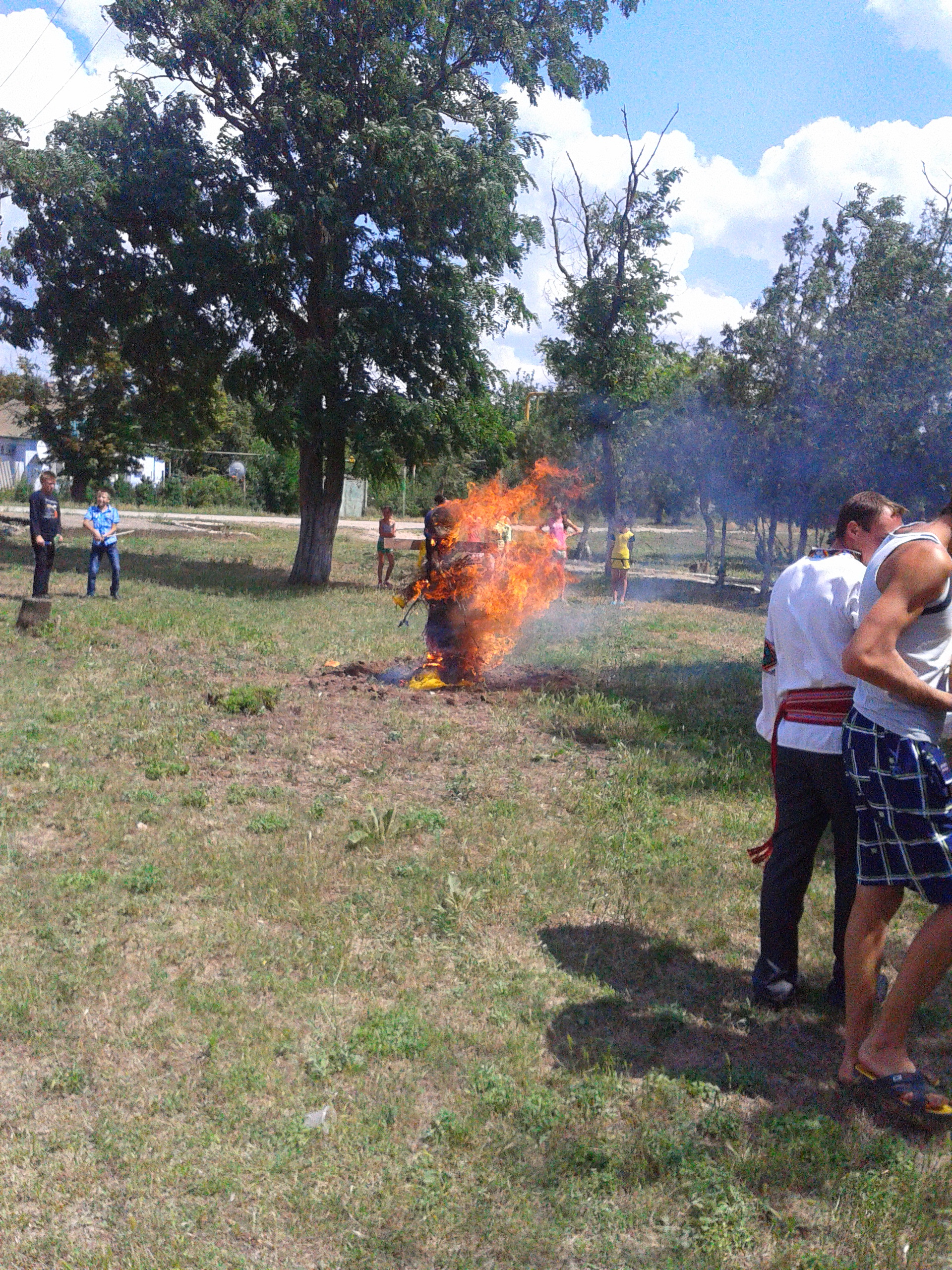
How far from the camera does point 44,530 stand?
47.4 ft

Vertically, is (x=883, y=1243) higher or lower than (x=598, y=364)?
lower

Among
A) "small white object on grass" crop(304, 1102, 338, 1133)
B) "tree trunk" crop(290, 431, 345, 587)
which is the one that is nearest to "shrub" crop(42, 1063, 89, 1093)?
"small white object on grass" crop(304, 1102, 338, 1133)

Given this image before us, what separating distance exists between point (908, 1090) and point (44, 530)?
1358 centimetres

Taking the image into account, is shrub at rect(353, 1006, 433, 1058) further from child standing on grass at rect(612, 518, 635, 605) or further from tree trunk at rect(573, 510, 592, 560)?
tree trunk at rect(573, 510, 592, 560)

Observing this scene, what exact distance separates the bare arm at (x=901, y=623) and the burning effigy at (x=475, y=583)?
23.2 ft

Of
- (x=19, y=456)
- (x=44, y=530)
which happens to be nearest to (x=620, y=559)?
(x=44, y=530)

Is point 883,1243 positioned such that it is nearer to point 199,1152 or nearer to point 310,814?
point 199,1152

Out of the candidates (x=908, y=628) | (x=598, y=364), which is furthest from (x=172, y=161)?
(x=908, y=628)

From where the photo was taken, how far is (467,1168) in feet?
10.9

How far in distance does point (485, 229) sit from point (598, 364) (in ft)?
17.1

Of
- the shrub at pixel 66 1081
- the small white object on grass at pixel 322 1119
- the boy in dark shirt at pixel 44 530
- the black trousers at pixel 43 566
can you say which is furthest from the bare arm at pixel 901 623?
the black trousers at pixel 43 566

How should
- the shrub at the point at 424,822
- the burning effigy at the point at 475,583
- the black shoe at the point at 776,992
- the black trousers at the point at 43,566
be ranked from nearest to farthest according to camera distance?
the black shoe at the point at 776,992 → the shrub at the point at 424,822 → the burning effigy at the point at 475,583 → the black trousers at the point at 43,566

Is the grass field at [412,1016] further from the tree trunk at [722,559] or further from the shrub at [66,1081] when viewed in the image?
the tree trunk at [722,559]

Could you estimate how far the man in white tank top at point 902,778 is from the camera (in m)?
3.43
